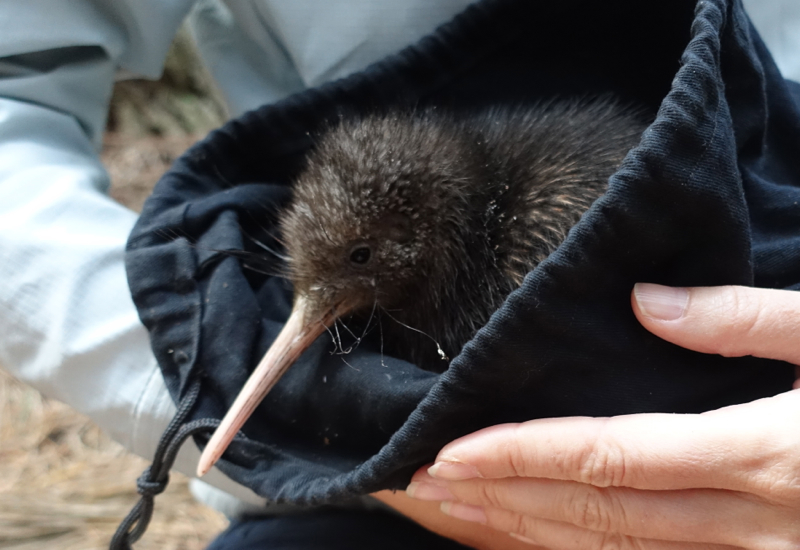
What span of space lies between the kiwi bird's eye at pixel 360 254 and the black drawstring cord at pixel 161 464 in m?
0.41

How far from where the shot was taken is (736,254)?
2.91 feet

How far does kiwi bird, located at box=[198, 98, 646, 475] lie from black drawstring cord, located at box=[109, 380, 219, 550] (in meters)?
0.16

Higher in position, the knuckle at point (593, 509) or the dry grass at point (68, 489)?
the knuckle at point (593, 509)

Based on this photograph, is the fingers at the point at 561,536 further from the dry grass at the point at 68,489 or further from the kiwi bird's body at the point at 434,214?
the dry grass at the point at 68,489

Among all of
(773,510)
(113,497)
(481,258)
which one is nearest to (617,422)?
(773,510)

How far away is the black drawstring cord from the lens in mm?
1099

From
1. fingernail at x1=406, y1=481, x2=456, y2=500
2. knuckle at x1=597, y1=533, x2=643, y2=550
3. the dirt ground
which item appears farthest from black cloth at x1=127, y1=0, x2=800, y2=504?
the dirt ground

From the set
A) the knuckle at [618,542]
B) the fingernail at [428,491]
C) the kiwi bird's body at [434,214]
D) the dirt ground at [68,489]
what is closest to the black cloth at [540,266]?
the fingernail at [428,491]

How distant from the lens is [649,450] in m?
0.88

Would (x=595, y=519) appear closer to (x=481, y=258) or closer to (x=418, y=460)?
(x=418, y=460)

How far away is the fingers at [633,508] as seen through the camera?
0.92 m

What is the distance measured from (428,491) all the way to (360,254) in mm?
516

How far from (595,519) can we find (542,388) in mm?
247

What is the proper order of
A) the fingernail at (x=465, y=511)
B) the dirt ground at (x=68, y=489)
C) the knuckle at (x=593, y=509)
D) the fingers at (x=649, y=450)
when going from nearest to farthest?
1. the fingers at (x=649, y=450)
2. the knuckle at (x=593, y=509)
3. the fingernail at (x=465, y=511)
4. the dirt ground at (x=68, y=489)
